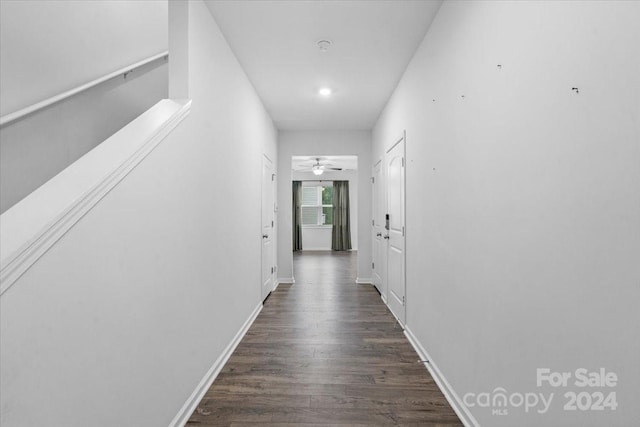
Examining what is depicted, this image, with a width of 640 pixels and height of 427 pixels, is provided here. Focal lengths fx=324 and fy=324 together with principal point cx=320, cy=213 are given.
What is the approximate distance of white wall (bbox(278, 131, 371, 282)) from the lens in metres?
5.75

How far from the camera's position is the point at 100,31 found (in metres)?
2.61

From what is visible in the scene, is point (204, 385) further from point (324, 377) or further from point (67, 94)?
point (67, 94)

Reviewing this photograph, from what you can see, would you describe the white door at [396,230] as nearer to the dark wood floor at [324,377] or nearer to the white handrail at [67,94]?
the dark wood floor at [324,377]

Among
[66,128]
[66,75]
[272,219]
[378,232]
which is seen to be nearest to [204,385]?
[66,128]

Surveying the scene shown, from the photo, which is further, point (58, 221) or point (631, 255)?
point (58, 221)

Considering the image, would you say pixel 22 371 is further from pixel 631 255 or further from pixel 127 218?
pixel 631 255

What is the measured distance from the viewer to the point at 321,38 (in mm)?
2820

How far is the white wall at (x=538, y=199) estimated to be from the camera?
0.89 metres

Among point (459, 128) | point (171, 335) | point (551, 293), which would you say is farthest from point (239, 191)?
point (551, 293)

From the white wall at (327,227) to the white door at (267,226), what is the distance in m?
5.71

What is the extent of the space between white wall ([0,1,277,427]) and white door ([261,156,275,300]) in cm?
127

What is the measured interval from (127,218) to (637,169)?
1717 mm

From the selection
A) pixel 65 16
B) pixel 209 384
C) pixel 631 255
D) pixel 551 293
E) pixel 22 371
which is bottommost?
pixel 209 384

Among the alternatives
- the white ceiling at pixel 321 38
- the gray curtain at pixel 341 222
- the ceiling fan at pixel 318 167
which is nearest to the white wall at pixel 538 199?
the white ceiling at pixel 321 38
